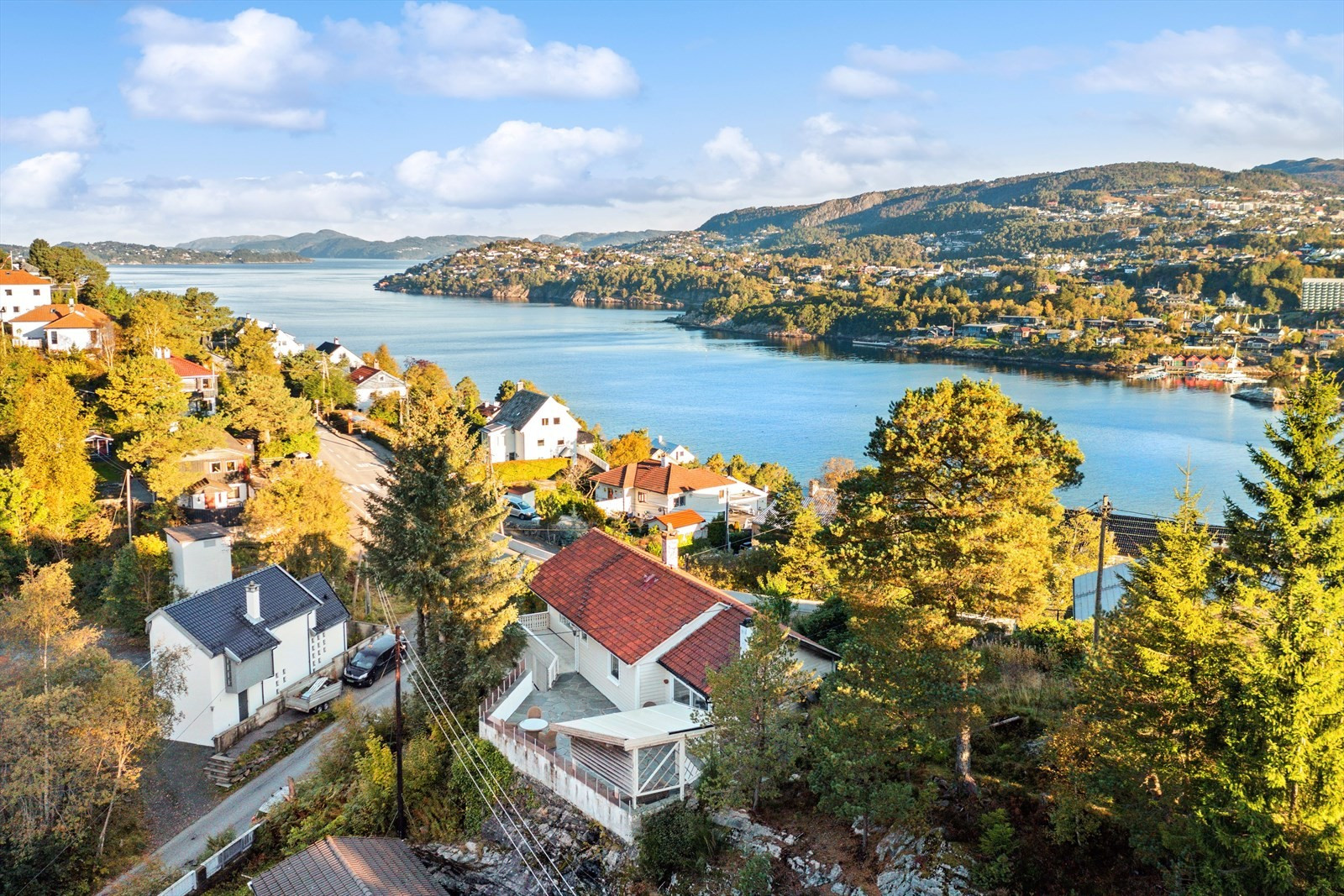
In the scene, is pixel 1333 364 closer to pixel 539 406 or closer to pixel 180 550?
pixel 539 406

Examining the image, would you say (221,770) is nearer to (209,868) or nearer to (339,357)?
(209,868)

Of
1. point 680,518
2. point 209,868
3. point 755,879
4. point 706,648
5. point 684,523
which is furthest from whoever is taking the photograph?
point 680,518

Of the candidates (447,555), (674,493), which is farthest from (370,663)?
(674,493)

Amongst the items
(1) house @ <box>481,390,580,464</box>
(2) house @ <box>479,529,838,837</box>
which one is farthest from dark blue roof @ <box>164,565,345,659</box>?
(1) house @ <box>481,390,580,464</box>

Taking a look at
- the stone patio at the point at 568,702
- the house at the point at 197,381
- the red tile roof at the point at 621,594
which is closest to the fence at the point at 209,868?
the stone patio at the point at 568,702

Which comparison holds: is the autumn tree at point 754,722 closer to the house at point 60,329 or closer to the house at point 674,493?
the house at point 674,493

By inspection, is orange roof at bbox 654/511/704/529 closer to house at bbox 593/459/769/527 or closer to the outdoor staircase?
house at bbox 593/459/769/527

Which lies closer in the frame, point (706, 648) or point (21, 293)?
point (706, 648)
